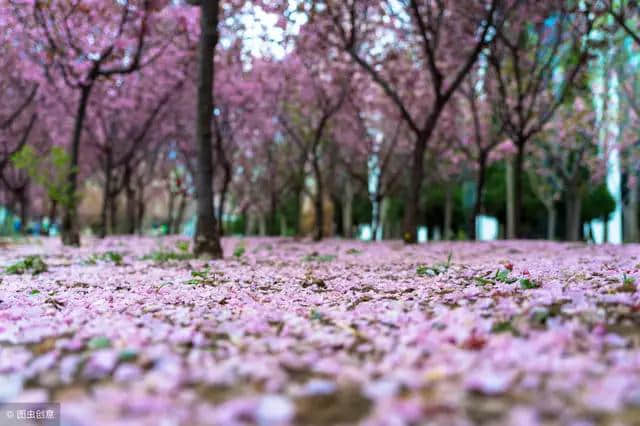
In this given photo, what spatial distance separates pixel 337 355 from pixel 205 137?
28.0 feet

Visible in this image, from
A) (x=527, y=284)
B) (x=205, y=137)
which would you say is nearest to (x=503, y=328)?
(x=527, y=284)

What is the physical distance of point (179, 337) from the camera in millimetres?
3561

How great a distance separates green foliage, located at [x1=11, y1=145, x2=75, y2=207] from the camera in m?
14.6

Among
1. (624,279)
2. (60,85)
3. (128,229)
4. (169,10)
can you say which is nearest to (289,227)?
(128,229)

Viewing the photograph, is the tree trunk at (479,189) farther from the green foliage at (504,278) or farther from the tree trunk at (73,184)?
the green foliage at (504,278)

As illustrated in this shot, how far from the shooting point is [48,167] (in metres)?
16.6

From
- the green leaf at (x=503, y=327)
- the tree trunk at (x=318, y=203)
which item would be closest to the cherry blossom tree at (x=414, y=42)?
the tree trunk at (x=318, y=203)

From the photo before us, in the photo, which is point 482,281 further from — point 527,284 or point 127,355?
point 127,355

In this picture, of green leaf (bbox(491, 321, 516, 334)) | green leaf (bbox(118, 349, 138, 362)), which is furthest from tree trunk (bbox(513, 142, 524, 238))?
green leaf (bbox(118, 349, 138, 362))

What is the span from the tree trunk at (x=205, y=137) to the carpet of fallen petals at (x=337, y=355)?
5.22 m

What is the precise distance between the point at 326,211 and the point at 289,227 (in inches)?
273

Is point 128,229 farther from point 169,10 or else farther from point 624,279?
point 624,279

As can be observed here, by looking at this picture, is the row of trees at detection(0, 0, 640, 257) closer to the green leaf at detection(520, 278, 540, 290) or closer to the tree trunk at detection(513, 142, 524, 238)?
the tree trunk at detection(513, 142, 524, 238)

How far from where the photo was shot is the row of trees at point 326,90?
48.3ft
